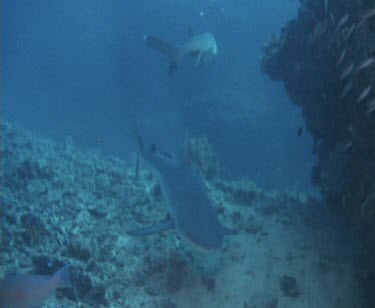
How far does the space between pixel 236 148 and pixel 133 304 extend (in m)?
22.1

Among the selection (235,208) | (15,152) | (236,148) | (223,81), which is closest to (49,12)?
(223,81)

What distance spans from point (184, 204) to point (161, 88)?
32.0 meters

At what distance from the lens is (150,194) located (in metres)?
9.47

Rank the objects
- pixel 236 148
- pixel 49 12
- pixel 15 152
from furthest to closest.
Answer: pixel 49 12, pixel 236 148, pixel 15 152

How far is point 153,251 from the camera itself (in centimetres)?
738

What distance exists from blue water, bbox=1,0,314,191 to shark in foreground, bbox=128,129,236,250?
12732 millimetres

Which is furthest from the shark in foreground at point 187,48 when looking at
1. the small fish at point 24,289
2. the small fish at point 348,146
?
the small fish at point 24,289

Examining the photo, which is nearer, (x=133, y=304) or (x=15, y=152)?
(x=133, y=304)

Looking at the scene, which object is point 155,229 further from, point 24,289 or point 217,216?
point 24,289

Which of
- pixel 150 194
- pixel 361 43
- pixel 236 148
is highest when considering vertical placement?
pixel 236 148

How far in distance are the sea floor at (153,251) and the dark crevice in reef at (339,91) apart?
880mm

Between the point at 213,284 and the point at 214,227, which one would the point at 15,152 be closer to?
the point at 213,284

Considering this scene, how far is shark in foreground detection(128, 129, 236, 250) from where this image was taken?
534 centimetres

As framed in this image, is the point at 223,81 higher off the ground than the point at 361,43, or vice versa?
the point at 223,81
